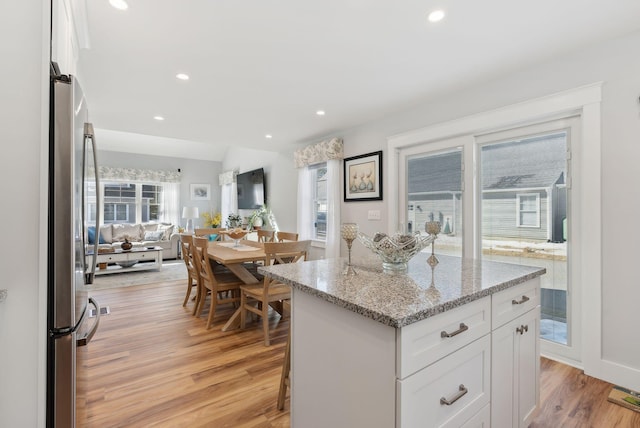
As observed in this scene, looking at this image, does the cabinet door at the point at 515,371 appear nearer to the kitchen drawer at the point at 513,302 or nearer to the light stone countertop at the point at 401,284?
the kitchen drawer at the point at 513,302

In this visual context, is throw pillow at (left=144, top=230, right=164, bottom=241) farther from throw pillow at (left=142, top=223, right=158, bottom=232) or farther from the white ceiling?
the white ceiling

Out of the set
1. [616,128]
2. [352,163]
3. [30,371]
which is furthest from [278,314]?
[616,128]

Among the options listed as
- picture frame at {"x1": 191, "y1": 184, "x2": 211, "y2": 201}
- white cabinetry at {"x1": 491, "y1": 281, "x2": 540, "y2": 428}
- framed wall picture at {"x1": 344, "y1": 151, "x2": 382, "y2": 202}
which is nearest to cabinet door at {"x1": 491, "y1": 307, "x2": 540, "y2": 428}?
white cabinetry at {"x1": 491, "y1": 281, "x2": 540, "y2": 428}

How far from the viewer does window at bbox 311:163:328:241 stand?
4805 mm

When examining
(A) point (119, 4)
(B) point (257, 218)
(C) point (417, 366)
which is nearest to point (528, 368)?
(C) point (417, 366)

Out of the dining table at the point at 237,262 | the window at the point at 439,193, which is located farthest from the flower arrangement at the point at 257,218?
the window at the point at 439,193

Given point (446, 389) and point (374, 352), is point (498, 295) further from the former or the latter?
point (374, 352)

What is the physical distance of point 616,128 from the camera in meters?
2.05

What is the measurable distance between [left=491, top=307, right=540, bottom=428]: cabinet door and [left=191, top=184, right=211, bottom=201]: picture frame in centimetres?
868

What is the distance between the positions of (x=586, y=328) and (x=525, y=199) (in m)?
1.06

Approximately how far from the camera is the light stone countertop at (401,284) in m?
0.97

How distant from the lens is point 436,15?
5.93ft

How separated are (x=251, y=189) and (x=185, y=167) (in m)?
2.89

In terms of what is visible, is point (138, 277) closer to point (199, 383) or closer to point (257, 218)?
point (257, 218)
